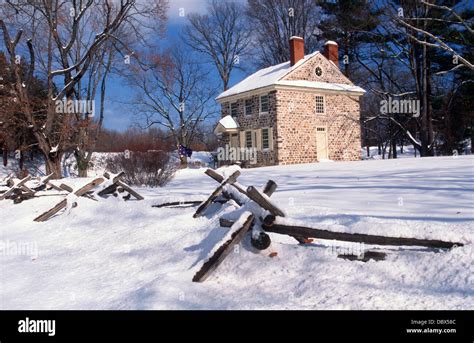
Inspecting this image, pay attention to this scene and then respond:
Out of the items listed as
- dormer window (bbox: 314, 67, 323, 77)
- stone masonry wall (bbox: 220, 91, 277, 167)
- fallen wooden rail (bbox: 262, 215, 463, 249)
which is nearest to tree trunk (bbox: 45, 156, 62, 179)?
stone masonry wall (bbox: 220, 91, 277, 167)

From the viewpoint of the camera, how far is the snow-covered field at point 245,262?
338cm

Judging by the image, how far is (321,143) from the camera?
25.9 metres

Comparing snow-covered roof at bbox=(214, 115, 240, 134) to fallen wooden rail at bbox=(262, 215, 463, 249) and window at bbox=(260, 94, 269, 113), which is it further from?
fallen wooden rail at bbox=(262, 215, 463, 249)

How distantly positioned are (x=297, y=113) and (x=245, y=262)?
21.4m

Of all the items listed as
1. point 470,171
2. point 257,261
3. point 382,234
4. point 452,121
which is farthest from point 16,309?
point 452,121

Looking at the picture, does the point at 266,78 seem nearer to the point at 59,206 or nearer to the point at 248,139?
the point at 248,139

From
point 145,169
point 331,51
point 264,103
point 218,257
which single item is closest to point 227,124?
point 264,103

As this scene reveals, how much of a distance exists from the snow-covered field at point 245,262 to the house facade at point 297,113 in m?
17.1

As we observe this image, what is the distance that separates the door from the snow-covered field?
18.4 metres

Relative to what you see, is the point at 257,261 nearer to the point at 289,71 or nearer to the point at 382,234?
the point at 382,234

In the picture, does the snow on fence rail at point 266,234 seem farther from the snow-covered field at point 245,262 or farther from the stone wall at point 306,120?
the stone wall at point 306,120

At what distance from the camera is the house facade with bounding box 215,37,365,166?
24.2 metres

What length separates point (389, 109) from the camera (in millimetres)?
25688
